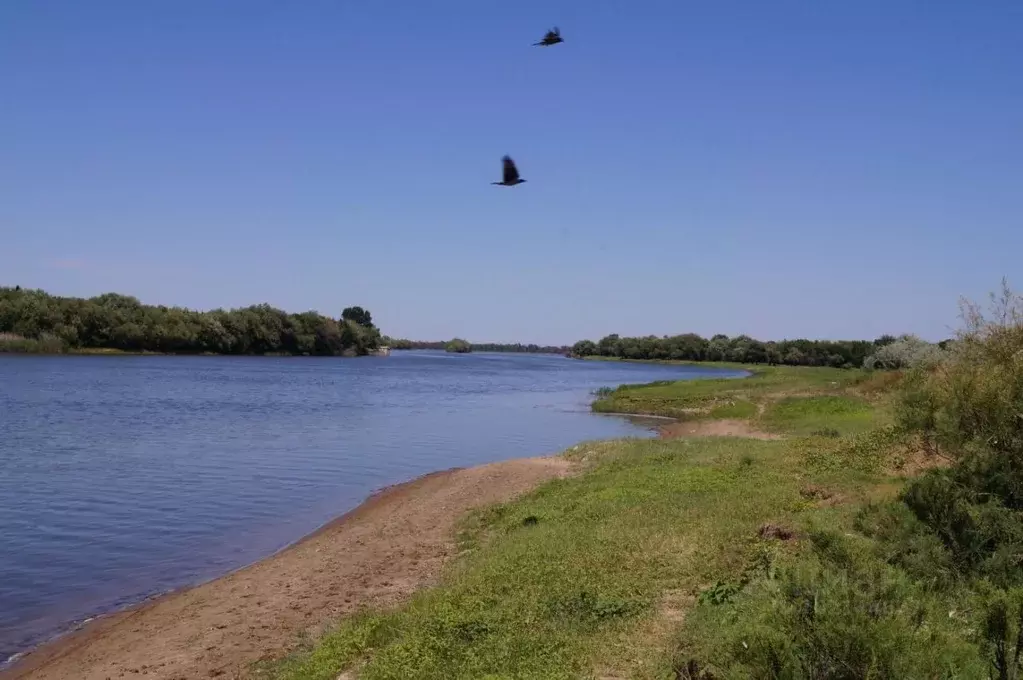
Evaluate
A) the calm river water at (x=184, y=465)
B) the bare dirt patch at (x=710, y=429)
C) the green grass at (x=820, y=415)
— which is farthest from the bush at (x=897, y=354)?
the calm river water at (x=184, y=465)

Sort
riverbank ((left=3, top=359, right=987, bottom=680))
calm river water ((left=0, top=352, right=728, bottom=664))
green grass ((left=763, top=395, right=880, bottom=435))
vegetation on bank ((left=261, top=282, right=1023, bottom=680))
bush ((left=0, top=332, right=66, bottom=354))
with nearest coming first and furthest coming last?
vegetation on bank ((left=261, top=282, right=1023, bottom=680)), riverbank ((left=3, top=359, right=987, bottom=680)), calm river water ((left=0, top=352, right=728, bottom=664)), green grass ((left=763, top=395, right=880, bottom=435)), bush ((left=0, top=332, right=66, bottom=354))

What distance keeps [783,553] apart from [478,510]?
32.8 feet

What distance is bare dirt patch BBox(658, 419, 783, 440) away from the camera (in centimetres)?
3591

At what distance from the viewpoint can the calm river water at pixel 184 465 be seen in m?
16.0

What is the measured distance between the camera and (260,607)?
Answer: 13.0 meters

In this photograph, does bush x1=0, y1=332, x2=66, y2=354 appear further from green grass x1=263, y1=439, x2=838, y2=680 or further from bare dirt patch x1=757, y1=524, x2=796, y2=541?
bare dirt patch x1=757, y1=524, x2=796, y2=541

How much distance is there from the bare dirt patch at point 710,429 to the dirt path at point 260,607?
1894 centimetres

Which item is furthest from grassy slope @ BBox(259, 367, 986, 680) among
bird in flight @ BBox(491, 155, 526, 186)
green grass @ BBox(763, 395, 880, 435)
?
green grass @ BBox(763, 395, 880, 435)

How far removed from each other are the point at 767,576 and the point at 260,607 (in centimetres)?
820

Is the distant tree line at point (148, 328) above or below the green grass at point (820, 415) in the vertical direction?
above

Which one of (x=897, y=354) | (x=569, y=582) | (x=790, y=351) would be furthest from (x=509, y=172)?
(x=790, y=351)

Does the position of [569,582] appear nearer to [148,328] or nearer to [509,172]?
[509,172]

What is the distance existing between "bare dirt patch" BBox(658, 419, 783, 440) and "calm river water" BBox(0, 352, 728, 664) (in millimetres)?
2066

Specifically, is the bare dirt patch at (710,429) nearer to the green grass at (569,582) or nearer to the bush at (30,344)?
the green grass at (569,582)
